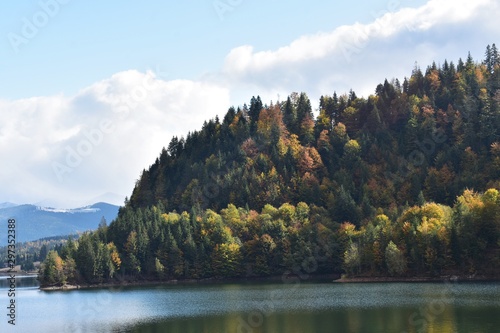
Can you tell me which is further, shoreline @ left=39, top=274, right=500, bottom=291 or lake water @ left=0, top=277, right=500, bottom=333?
shoreline @ left=39, top=274, right=500, bottom=291

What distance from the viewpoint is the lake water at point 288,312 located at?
206 feet

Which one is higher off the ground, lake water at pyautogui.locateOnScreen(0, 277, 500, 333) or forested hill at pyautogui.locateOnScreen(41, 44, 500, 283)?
forested hill at pyautogui.locateOnScreen(41, 44, 500, 283)

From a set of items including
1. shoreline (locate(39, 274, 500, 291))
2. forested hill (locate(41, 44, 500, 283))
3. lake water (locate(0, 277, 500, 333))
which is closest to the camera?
lake water (locate(0, 277, 500, 333))

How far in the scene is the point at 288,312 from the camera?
7750 cm

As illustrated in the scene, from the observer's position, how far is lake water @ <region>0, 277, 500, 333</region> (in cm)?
6284

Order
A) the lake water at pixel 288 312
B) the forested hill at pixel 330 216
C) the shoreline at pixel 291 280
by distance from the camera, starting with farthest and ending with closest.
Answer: the forested hill at pixel 330 216, the shoreline at pixel 291 280, the lake water at pixel 288 312

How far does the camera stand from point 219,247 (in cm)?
17038

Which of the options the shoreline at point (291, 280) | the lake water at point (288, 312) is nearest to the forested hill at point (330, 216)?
the shoreline at point (291, 280)

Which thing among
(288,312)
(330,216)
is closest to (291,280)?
(330,216)

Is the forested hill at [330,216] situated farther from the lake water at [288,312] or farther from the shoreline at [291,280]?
the lake water at [288,312]

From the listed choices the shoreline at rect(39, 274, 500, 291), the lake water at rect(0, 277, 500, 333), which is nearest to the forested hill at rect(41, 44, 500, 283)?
the shoreline at rect(39, 274, 500, 291)

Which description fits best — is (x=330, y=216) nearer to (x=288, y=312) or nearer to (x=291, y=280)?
(x=291, y=280)

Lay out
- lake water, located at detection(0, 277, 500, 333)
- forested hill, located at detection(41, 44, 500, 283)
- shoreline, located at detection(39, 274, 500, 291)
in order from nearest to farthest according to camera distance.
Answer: lake water, located at detection(0, 277, 500, 333)
shoreline, located at detection(39, 274, 500, 291)
forested hill, located at detection(41, 44, 500, 283)

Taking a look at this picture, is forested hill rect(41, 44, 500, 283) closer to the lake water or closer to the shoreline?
the shoreline
